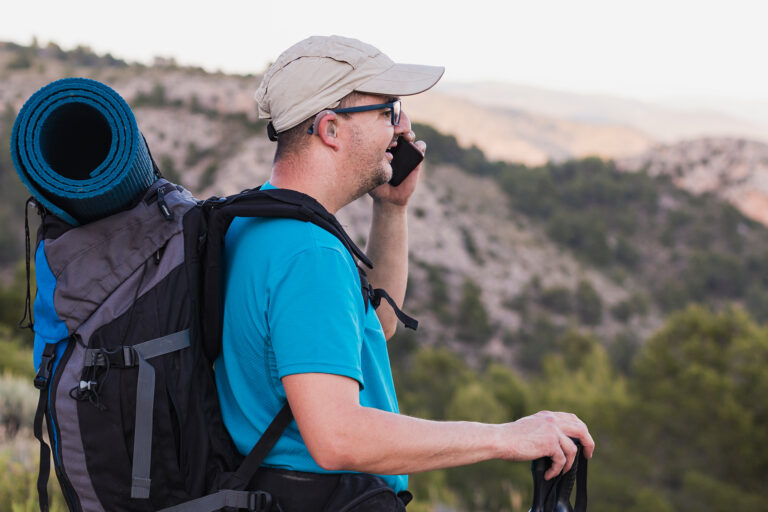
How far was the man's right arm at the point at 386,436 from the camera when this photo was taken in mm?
1360

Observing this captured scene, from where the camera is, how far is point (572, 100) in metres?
180

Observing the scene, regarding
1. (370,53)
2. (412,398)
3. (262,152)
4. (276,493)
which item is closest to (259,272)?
(276,493)

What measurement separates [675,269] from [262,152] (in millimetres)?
20601

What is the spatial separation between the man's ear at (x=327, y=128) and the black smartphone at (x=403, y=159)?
55 cm

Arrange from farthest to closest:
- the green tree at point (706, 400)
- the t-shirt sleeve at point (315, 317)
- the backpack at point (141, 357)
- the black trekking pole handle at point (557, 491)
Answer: the green tree at point (706, 400) < the black trekking pole handle at point (557, 491) < the backpack at point (141, 357) < the t-shirt sleeve at point (315, 317)

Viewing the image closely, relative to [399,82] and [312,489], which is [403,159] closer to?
[399,82]

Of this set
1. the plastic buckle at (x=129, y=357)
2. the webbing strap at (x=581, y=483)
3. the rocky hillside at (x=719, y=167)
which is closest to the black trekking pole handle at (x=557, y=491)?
the webbing strap at (x=581, y=483)

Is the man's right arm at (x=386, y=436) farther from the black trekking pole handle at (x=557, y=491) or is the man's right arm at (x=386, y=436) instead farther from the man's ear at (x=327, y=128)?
the man's ear at (x=327, y=128)

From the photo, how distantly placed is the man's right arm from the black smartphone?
3.36ft

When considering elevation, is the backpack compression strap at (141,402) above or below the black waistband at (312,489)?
above

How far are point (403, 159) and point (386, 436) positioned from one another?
114 cm

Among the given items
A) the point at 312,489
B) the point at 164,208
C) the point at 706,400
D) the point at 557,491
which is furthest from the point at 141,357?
the point at 706,400

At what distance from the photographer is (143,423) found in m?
1.45

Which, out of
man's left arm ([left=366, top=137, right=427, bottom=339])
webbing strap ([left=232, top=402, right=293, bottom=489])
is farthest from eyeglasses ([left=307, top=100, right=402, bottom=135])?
webbing strap ([left=232, top=402, right=293, bottom=489])
